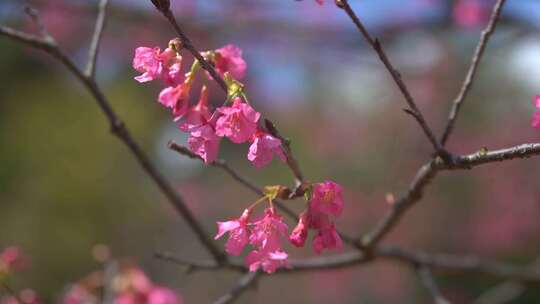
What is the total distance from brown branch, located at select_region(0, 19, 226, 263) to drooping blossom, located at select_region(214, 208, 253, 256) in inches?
24.7

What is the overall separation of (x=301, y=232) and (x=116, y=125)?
731mm

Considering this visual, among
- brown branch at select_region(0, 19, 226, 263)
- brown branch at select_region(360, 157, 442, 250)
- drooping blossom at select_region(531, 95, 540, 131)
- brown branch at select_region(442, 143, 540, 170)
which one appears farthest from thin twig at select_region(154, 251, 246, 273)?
drooping blossom at select_region(531, 95, 540, 131)

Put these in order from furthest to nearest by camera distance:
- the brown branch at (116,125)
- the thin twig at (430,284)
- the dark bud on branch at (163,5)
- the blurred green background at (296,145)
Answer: the blurred green background at (296,145), the thin twig at (430,284), the brown branch at (116,125), the dark bud on branch at (163,5)

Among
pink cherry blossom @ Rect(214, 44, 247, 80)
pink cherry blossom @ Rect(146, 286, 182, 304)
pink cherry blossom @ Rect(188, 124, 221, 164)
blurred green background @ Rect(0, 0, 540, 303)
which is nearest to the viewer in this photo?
pink cherry blossom @ Rect(188, 124, 221, 164)

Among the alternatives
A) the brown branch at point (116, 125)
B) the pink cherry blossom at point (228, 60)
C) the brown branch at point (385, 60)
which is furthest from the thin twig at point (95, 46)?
the brown branch at point (385, 60)

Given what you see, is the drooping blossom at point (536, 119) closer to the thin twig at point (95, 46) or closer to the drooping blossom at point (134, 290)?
the thin twig at point (95, 46)

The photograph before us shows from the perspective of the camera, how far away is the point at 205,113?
916 mm

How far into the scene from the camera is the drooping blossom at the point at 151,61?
0.88m

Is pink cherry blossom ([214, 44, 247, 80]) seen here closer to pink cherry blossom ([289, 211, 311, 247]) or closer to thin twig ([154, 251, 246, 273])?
pink cherry blossom ([289, 211, 311, 247])

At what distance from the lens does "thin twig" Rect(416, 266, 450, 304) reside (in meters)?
1.46

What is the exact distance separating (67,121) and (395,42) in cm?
422

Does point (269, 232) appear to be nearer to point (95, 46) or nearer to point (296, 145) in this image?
point (95, 46)

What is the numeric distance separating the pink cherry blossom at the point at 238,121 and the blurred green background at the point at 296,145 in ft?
6.93

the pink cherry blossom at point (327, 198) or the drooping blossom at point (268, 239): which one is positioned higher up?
the pink cherry blossom at point (327, 198)
